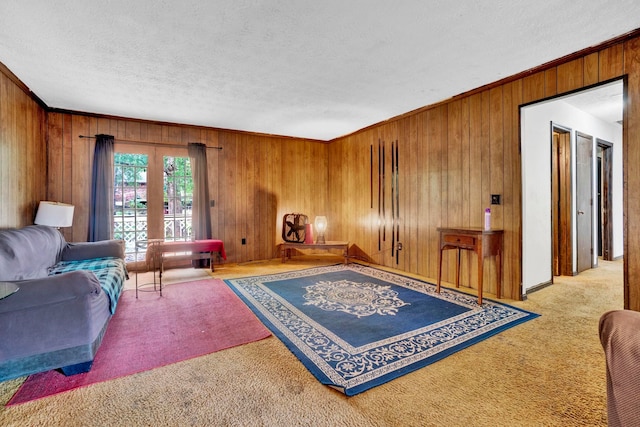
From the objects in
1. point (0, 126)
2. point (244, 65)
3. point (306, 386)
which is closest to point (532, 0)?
point (244, 65)

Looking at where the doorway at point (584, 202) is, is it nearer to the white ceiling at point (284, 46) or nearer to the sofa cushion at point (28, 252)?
the white ceiling at point (284, 46)

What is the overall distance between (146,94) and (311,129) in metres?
2.61

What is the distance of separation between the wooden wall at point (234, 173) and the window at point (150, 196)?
0.26 meters

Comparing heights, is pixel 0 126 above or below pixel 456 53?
below

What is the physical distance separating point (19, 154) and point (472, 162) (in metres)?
5.11

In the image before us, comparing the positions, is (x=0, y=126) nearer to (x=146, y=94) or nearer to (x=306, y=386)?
(x=146, y=94)

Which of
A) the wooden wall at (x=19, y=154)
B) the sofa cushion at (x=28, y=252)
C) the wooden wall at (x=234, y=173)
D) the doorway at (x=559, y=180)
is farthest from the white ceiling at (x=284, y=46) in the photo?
the sofa cushion at (x=28, y=252)

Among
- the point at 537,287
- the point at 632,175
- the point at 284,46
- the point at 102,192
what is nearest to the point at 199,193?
the point at 102,192

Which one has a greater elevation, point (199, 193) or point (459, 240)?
point (199, 193)

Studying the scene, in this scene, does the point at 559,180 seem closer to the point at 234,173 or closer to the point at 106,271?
the point at 234,173

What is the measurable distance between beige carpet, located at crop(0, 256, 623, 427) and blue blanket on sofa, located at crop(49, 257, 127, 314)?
691mm

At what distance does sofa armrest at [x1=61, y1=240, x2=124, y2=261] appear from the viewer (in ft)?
10.8

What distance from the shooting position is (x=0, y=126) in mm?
2799

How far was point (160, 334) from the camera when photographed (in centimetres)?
240
